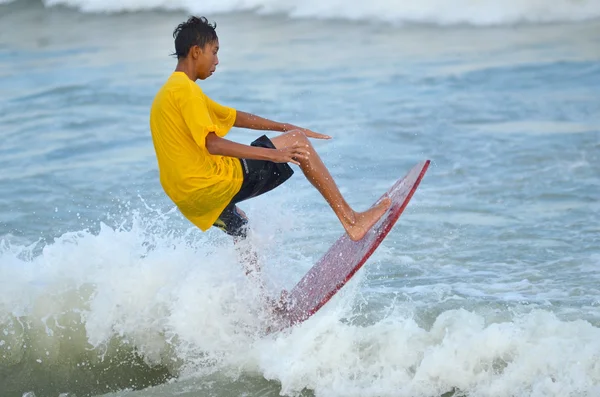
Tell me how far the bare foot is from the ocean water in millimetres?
541

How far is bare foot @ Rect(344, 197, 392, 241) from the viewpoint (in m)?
4.91

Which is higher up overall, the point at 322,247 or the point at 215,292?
the point at 215,292

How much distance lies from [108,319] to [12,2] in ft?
58.0

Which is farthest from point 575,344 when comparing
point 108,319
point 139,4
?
point 139,4

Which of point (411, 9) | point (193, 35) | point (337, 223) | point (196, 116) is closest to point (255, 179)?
point (196, 116)

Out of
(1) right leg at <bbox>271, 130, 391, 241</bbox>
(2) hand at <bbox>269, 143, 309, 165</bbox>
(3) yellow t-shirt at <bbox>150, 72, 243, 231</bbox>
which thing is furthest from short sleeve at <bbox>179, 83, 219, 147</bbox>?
(1) right leg at <bbox>271, 130, 391, 241</bbox>

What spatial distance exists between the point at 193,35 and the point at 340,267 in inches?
60.1

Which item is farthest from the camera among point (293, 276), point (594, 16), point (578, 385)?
point (594, 16)

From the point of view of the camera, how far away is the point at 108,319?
18.2ft

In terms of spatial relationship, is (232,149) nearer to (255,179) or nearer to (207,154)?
→ (207,154)

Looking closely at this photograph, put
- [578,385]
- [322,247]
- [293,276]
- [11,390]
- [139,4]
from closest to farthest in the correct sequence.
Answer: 1. [578,385]
2. [11,390]
3. [293,276]
4. [322,247]
5. [139,4]

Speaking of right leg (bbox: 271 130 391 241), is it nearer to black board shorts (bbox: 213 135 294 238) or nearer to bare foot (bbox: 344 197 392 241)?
bare foot (bbox: 344 197 392 241)

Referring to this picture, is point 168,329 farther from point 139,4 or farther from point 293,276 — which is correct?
point 139,4

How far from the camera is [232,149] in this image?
14.6 ft
